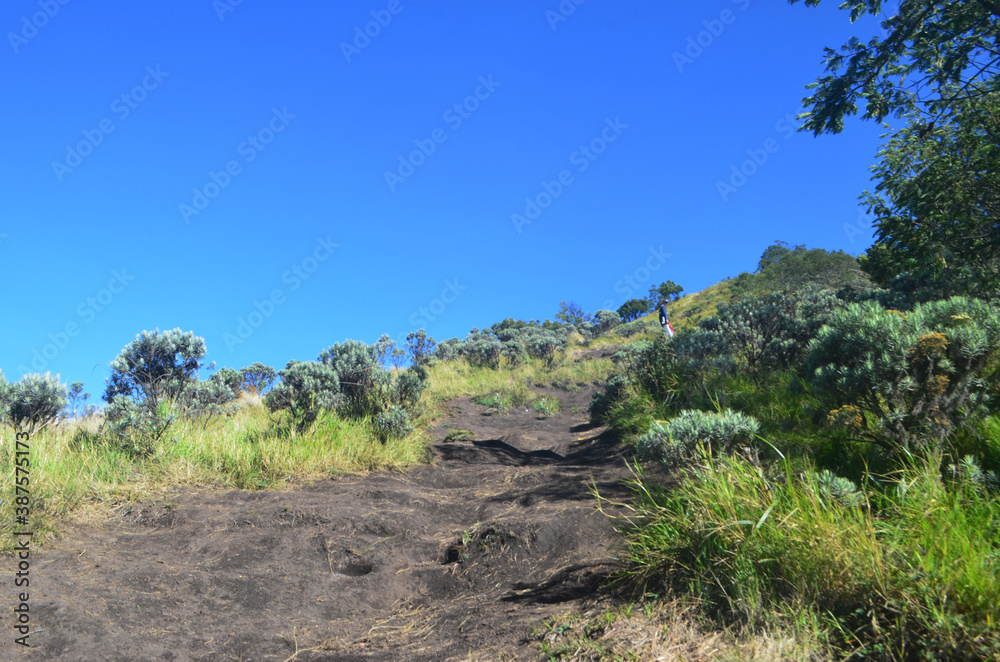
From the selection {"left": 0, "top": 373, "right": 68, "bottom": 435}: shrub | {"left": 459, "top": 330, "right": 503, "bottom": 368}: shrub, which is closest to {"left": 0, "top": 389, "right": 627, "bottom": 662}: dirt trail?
{"left": 0, "top": 373, "right": 68, "bottom": 435}: shrub

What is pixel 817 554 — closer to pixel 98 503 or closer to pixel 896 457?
pixel 896 457

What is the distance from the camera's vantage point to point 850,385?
4.43 m

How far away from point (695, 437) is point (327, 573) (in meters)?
3.40

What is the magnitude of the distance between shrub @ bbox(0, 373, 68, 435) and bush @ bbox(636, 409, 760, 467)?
25.2 feet

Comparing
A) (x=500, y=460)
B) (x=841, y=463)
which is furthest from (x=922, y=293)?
(x=500, y=460)

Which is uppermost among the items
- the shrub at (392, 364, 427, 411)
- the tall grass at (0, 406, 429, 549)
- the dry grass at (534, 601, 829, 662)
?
the shrub at (392, 364, 427, 411)

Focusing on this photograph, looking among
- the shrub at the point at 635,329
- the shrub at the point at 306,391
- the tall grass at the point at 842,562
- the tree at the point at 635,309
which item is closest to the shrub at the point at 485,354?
the shrub at the point at 635,329

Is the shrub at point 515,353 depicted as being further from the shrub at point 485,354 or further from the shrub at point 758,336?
the shrub at point 758,336

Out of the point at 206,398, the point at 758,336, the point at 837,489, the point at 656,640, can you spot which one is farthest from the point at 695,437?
the point at 206,398

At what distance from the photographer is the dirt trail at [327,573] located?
3990 mm

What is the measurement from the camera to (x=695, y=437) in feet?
15.4

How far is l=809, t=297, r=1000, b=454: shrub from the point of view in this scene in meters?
4.15

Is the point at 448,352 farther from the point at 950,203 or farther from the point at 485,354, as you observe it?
the point at 950,203

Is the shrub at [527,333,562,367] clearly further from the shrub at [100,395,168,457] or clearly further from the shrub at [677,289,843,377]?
the shrub at [100,395,168,457]
